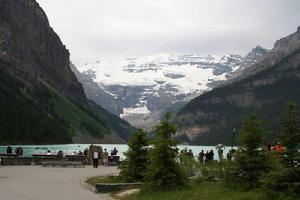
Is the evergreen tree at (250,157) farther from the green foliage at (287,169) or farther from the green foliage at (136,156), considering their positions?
the green foliage at (136,156)

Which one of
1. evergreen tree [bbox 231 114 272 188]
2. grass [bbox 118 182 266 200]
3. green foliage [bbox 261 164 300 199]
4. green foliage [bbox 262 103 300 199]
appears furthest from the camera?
evergreen tree [bbox 231 114 272 188]

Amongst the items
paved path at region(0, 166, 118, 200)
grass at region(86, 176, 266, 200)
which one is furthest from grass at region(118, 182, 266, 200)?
paved path at region(0, 166, 118, 200)

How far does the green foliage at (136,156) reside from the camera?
3588 cm

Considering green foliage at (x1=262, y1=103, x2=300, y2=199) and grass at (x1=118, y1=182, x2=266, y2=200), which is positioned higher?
green foliage at (x1=262, y1=103, x2=300, y2=199)

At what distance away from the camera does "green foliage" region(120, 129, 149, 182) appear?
118 ft

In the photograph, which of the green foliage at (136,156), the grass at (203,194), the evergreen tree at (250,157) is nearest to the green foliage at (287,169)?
the grass at (203,194)

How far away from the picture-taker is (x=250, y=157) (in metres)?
28.2

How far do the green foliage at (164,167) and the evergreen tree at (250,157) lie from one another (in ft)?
12.1

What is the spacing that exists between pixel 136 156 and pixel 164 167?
216 inches

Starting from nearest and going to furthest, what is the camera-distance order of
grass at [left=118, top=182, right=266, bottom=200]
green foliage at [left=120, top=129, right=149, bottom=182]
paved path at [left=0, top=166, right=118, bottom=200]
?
1. grass at [left=118, top=182, right=266, bottom=200]
2. paved path at [left=0, top=166, right=118, bottom=200]
3. green foliage at [left=120, top=129, right=149, bottom=182]

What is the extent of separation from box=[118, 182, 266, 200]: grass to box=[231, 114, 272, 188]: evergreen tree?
3.48 ft

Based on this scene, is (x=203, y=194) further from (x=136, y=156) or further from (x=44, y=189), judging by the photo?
(x=44, y=189)

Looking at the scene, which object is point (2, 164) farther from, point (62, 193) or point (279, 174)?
point (279, 174)

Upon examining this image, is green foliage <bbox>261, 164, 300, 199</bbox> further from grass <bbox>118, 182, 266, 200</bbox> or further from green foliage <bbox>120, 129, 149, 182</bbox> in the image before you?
green foliage <bbox>120, 129, 149, 182</bbox>
